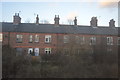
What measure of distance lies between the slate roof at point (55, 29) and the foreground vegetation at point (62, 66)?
931cm

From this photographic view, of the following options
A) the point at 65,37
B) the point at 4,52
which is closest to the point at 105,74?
the point at 4,52

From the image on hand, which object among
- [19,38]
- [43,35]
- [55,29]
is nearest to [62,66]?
[43,35]

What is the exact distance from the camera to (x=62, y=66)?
1396cm

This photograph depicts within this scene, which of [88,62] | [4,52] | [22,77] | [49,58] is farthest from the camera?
[49,58]

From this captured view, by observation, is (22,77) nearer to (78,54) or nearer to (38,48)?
(78,54)

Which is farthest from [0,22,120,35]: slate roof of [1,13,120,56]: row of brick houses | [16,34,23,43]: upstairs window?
[16,34,23,43]: upstairs window

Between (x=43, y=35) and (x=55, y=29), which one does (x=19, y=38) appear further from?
(x=55, y=29)

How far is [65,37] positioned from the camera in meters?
23.9

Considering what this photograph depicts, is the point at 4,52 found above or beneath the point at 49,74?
above

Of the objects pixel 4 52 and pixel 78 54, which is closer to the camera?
pixel 4 52

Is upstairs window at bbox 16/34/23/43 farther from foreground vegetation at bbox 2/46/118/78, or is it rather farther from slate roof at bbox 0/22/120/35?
foreground vegetation at bbox 2/46/118/78

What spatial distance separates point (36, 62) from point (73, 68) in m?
3.90

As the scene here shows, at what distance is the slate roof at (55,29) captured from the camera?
2369 centimetres

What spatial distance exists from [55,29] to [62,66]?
11.3 m
